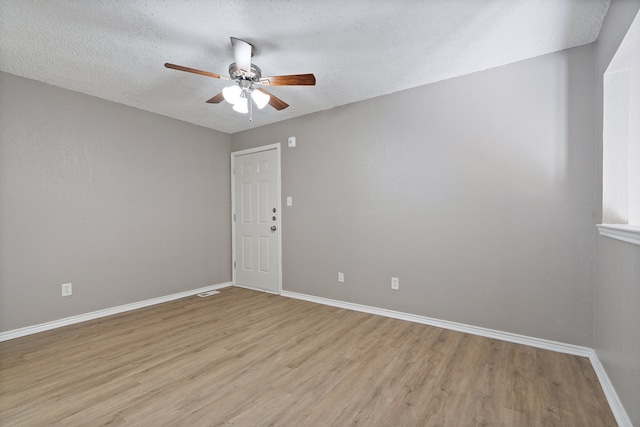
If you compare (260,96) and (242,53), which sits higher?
(242,53)

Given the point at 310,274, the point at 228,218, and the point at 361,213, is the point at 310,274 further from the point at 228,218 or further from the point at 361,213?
the point at 228,218

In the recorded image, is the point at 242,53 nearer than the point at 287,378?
No

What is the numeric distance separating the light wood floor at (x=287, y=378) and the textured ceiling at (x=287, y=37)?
2.44 metres

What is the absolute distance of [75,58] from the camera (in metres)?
2.36

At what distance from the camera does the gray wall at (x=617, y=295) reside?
1366 mm

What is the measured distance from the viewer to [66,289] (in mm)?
2873

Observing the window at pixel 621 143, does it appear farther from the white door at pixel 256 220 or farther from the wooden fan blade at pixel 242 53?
the white door at pixel 256 220

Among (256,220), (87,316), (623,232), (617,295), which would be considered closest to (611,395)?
(617,295)

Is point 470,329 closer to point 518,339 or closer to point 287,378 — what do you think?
point 518,339

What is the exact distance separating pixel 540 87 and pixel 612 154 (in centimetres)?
81

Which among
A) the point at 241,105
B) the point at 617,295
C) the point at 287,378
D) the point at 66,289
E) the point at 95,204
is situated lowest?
the point at 287,378

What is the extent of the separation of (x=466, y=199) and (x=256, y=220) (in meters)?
2.83

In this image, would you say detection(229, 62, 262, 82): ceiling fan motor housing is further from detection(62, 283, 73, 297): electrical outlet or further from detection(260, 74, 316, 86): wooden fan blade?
detection(62, 283, 73, 297): electrical outlet

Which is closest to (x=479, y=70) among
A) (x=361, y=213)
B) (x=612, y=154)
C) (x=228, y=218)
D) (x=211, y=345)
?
(x=612, y=154)
